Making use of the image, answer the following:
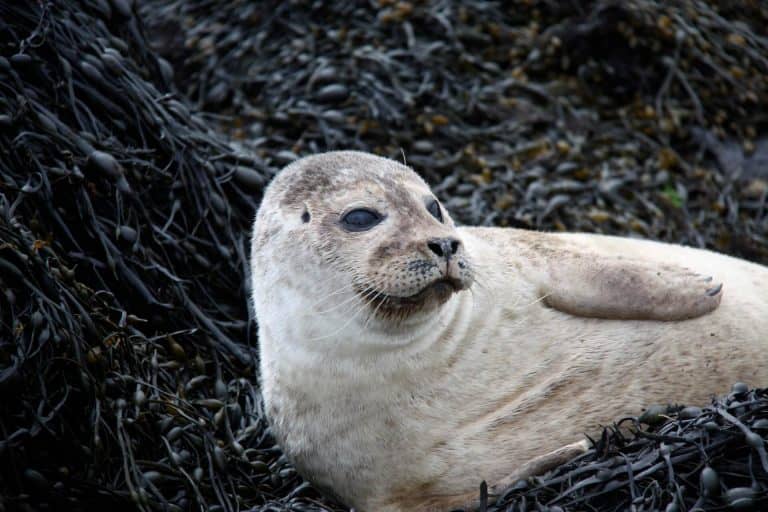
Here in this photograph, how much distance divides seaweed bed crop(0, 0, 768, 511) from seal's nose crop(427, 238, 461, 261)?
0.89 metres

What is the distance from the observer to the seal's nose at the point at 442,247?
138 inches

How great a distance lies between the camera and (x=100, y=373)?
4.07 m

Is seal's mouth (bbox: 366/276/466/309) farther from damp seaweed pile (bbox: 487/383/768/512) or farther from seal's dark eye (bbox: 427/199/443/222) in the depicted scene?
damp seaweed pile (bbox: 487/383/768/512)

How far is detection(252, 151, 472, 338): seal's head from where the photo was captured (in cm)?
353

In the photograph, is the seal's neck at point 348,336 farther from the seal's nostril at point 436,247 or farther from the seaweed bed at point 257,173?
the seaweed bed at point 257,173

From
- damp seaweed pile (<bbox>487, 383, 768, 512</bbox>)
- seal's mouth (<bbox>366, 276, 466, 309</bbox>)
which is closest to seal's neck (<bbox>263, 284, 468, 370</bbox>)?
seal's mouth (<bbox>366, 276, 466, 309</bbox>)

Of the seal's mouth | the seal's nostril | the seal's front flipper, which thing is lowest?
the seal's front flipper

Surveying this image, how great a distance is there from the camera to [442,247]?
351 cm

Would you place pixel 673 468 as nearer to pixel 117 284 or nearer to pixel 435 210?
pixel 435 210

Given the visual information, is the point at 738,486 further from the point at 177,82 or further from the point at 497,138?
the point at 177,82

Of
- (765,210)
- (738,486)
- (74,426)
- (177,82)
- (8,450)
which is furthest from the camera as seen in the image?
(177,82)

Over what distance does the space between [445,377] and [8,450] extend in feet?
5.29

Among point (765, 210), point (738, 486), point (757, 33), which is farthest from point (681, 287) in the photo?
point (757, 33)

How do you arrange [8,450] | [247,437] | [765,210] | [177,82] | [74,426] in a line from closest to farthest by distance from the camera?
[8,450], [74,426], [247,437], [765,210], [177,82]
